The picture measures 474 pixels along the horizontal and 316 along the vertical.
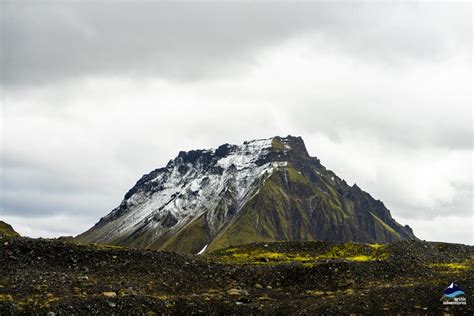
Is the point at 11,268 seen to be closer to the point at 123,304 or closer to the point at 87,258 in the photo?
the point at 87,258

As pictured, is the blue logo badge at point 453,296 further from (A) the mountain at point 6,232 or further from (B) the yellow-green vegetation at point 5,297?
(A) the mountain at point 6,232

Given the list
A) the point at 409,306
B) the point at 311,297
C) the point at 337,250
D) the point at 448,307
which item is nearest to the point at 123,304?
the point at 311,297

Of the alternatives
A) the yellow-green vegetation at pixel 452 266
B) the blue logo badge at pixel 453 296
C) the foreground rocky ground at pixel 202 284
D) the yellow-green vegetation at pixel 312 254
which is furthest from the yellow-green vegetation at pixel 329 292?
the yellow-green vegetation at pixel 452 266

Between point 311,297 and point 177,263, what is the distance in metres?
12.5

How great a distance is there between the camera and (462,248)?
6038 centimetres

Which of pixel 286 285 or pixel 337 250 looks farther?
pixel 337 250

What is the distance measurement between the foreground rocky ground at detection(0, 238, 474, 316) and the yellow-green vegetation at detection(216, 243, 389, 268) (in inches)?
111

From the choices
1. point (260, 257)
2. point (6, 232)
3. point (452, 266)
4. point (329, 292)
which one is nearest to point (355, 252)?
point (260, 257)

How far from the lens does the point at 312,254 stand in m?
58.9

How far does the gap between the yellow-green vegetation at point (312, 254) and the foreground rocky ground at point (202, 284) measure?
2809 millimetres


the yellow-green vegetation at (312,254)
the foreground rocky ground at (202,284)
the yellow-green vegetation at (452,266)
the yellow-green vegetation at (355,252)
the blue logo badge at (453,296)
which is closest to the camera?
the foreground rocky ground at (202,284)

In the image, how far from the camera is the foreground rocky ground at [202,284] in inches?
1345

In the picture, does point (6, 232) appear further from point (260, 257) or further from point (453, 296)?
point (453, 296)

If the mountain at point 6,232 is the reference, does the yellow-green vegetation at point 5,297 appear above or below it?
below
